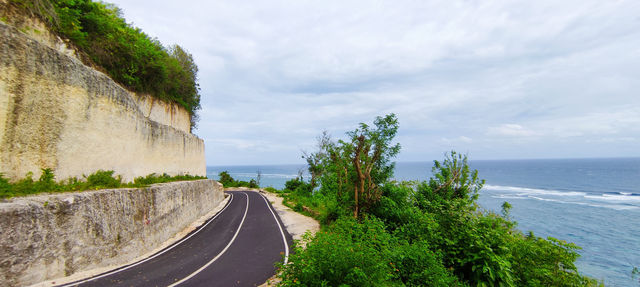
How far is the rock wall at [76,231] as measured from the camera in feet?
19.3

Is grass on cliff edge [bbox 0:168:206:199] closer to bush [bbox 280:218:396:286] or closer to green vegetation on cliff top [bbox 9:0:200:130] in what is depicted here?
green vegetation on cliff top [bbox 9:0:200:130]

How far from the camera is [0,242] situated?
559cm

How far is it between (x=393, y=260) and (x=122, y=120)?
13.8 meters

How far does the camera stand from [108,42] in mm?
13984

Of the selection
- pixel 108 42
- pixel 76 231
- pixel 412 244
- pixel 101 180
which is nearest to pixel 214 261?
pixel 76 231

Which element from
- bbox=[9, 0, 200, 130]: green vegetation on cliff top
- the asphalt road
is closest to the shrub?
the asphalt road

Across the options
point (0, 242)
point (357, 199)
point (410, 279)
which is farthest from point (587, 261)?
point (0, 242)

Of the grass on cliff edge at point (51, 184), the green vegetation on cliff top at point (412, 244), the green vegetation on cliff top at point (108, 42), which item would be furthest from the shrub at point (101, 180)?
the green vegetation on cliff top at point (412, 244)

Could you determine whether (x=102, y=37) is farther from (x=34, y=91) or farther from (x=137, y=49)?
(x=34, y=91)

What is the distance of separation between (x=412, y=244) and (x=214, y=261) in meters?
7.55

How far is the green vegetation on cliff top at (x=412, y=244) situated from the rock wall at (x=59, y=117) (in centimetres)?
944

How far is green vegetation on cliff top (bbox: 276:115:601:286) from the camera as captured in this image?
520 centimetres

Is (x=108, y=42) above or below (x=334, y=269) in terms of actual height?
above

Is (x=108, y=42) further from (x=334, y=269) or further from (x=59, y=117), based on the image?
(x=334, y=269)
